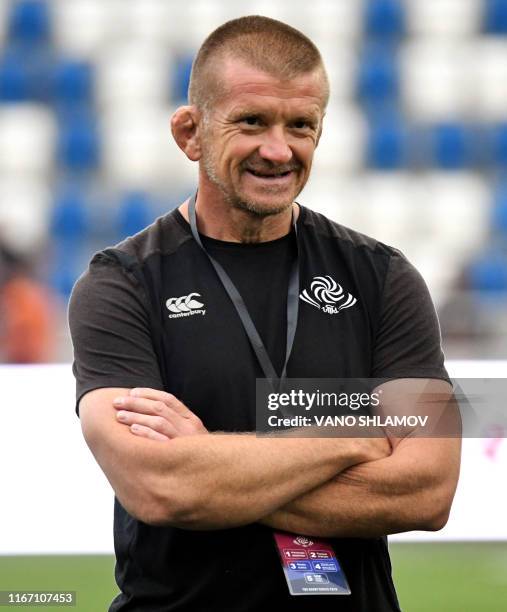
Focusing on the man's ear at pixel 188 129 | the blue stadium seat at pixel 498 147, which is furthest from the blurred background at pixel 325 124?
the man's ear at pixel 188 129

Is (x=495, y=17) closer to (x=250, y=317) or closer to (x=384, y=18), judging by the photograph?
(x=384, y=18)

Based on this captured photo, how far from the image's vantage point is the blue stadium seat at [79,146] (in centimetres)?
1187

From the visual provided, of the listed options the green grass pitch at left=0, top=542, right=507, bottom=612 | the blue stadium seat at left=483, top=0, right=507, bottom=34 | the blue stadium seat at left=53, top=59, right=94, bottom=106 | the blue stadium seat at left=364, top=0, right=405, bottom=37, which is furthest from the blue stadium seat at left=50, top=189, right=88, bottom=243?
the green grass pitch at left=0, top=542, right=507, bottom=612

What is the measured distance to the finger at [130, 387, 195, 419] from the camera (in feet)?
8.05

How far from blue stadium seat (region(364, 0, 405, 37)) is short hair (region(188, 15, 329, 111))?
34.7 feet

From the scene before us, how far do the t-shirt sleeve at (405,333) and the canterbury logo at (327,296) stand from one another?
0.08m

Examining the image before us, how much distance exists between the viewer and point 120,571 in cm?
255

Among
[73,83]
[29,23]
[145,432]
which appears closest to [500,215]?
A: [73,83]

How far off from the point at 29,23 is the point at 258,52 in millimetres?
10493

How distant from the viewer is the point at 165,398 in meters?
2.46

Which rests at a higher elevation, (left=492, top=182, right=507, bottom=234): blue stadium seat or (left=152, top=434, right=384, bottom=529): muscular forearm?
(left=152, top=434, right=384, bottom=529): muscular forearm

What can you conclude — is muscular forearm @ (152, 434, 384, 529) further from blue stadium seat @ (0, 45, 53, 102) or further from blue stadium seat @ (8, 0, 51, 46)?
blue stadium seat @ (8, 0, 51, 46)

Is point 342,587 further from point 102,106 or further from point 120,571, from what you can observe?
point 102,106

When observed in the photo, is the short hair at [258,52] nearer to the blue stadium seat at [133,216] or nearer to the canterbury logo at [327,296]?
the canterbury logo at [327,296]
